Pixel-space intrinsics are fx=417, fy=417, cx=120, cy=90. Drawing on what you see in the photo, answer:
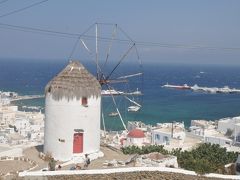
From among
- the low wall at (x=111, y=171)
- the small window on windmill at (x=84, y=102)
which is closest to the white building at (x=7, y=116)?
the small window on windmill at (x=84, y=102)

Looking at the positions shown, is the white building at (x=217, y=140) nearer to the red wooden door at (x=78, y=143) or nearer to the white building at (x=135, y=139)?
the white building at (x=135, y=139)

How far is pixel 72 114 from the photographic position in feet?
51.5

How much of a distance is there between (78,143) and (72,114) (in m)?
1.18

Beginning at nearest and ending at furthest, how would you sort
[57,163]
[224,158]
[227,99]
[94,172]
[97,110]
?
[94,172] < [57,163] < [97,110] < [224,158] < [227,99]

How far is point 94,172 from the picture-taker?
12602 millimetres

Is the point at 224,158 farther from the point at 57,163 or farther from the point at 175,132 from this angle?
the point at 175,132

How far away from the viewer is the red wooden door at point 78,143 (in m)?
15.9

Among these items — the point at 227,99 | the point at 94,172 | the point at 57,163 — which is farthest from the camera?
the point at 227,99

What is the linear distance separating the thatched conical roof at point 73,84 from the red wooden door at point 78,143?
58.5 inches

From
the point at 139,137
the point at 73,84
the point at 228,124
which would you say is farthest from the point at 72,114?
the point at 228,124

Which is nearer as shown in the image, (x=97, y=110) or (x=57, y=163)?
(x=57, y=163)

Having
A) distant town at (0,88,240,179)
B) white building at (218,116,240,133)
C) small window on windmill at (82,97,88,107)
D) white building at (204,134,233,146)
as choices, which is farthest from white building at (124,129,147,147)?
small window on windmill at (82,97,88,107)

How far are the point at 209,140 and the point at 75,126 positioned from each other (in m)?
25.6

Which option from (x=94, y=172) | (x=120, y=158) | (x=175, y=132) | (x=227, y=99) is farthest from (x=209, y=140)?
(x=227, y=99)
